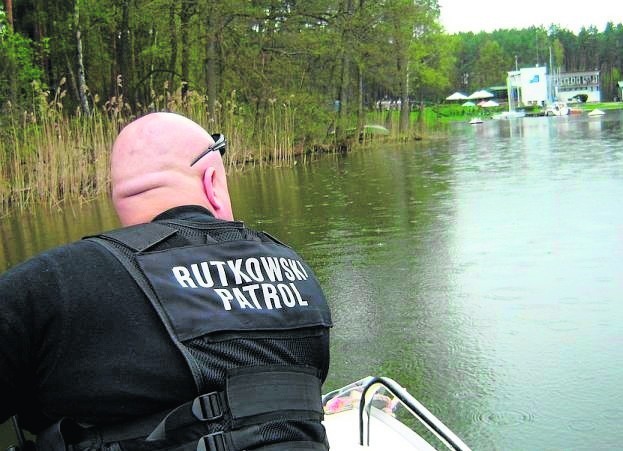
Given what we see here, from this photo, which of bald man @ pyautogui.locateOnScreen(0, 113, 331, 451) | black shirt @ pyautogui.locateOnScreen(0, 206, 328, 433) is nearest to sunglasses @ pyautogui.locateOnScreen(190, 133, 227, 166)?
bald man @ pyautogui.locateOnScreen(0, 113, 331, 451)

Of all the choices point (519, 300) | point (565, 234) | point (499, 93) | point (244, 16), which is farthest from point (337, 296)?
point (499, 93)

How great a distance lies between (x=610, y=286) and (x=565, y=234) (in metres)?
2.00

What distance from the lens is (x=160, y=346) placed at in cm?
129

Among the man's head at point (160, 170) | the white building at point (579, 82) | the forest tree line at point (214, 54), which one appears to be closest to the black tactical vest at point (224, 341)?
the man's head at point (160, 170)

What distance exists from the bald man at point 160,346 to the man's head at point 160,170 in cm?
9

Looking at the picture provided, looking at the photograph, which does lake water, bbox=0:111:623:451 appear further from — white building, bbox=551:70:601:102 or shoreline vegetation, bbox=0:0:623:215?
white building, bbox=551:70:601:102

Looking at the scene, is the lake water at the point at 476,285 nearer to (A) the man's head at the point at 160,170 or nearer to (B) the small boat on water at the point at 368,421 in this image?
(B) the small boat on water at the point at 368,421

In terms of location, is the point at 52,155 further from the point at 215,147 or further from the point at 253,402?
the point at 253,402

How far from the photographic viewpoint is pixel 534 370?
13.5ft

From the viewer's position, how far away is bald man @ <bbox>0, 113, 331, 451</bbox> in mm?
1265

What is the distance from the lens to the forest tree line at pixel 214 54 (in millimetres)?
19234

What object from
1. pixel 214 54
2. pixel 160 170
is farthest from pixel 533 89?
pixel 160 170

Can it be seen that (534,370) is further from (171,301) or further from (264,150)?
(264,150)

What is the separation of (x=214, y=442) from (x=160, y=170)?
1.77 ft
